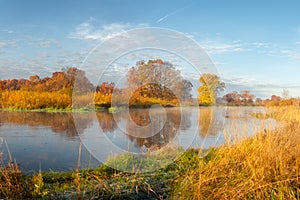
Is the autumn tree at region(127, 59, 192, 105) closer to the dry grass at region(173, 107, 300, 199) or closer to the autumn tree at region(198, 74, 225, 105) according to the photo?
the autumn tree at region(198, 74, 225, 105)

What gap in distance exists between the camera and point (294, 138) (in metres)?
4.07

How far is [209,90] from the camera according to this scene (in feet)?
17.3

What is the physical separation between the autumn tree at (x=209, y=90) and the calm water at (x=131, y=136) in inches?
7.2

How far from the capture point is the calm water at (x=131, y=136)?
16.0 feet

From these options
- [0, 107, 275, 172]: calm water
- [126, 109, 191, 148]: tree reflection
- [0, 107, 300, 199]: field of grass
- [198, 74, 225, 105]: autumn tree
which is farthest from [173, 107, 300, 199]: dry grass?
[126, 109, 191, 148]: tree reflection

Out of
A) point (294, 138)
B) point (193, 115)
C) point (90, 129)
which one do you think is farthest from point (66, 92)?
point (294, 138)

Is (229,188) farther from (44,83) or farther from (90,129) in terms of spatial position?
(44,83)

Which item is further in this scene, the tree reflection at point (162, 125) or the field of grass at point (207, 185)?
the tree reflection at point (162, 125)

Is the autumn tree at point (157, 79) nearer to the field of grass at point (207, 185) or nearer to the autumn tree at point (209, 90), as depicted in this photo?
the autumn tree at point (209, 90)

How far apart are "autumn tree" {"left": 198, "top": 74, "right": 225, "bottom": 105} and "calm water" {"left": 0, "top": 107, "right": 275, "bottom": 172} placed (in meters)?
0.18

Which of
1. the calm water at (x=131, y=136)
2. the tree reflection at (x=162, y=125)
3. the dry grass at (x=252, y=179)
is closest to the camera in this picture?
the dry grass at (x=252, y=179)

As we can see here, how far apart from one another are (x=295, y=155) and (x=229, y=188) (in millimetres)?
1242

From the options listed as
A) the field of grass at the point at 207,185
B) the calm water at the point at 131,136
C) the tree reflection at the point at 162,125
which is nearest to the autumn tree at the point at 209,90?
the calm water at the point at 131,136

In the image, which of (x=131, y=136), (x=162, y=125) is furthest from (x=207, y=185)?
(x=162, y=125)
